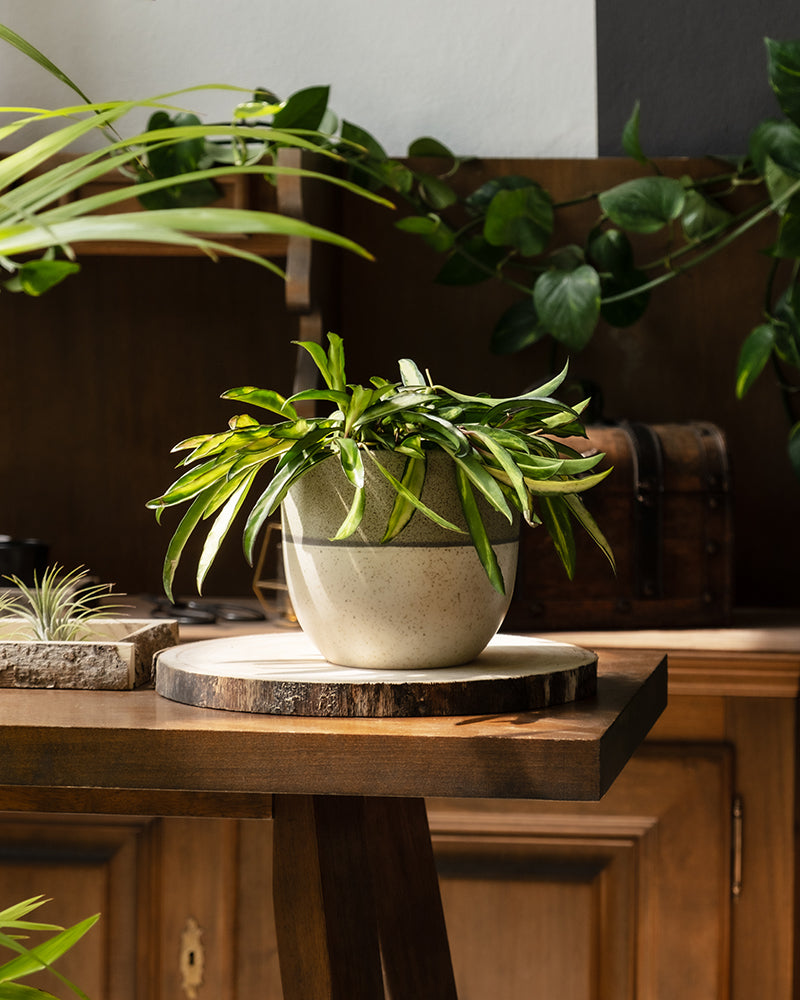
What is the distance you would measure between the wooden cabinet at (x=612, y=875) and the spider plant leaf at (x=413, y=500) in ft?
2.66

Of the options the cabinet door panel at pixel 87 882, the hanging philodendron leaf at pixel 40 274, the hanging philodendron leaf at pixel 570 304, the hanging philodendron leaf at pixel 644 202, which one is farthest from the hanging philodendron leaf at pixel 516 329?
the hanging philodendron leaf at pixel 40 274

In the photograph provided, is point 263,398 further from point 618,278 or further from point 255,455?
point 618,278

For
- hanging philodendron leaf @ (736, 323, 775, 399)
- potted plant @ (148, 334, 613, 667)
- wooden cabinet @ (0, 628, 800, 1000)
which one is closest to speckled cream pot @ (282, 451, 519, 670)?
potted plant @ (148, 334, 613, 667)

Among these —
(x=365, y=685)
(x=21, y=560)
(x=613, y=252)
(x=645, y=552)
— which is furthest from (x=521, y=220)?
(x=365, y=685)

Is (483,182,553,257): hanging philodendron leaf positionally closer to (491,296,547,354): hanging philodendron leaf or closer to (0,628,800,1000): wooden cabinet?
(491,296,547,354): hanging philodendron leaf

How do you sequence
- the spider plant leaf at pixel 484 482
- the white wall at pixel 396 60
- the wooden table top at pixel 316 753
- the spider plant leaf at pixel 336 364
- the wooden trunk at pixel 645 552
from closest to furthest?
the wooden table top at pixel 316 753 → the spider plant leaf at pixel 484 482 → the spider plant leaf at pixel 336 364 → the wooden trunk at pixel 645 552 → the white wall at pixel 396 60

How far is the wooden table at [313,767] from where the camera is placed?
28.5 inches

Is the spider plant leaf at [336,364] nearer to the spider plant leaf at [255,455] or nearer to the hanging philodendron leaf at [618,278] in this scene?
the spider plant leaf at [255,455]

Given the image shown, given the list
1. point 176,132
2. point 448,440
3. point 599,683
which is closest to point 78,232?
point 176,132

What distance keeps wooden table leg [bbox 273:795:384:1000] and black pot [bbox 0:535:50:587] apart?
0.85 meters

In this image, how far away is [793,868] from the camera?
158 cm

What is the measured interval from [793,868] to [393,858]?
0.70 metres

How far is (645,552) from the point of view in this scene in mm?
1705

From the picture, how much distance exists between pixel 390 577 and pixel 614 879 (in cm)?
90
